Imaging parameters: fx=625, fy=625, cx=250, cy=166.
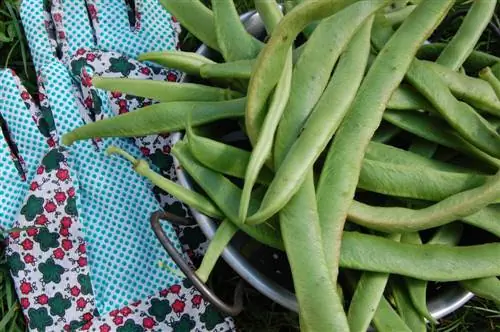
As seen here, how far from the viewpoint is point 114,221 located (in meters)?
1.12

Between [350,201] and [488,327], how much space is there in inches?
23.0

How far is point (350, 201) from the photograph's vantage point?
0.78 metres

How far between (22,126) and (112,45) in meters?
0.23

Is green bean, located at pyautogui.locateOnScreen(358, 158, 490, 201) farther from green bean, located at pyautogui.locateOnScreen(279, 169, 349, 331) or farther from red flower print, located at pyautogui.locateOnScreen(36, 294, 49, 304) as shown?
red flower print, located at pyautogui.locateOnScreen(36, 294, 49, 304)

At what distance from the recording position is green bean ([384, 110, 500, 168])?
2.82 ft

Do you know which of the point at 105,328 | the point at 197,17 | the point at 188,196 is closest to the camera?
the point at 188,196

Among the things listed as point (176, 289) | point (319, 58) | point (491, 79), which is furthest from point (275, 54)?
point (176, 289)

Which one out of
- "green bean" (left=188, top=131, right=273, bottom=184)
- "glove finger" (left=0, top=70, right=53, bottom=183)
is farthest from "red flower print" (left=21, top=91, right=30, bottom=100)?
"green bean" (left=188, top=131, right=273, bottom=184)

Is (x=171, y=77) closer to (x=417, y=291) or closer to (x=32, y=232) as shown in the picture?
(x=32, y=232)

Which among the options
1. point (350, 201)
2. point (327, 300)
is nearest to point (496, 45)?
point (350, 201)

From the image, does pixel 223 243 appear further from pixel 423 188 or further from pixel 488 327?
pixel 488 327

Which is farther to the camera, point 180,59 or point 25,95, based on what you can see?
point 25,95

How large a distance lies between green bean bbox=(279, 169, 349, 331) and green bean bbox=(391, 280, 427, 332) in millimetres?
161

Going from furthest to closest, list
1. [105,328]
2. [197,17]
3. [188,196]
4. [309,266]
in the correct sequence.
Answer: [105,328] → [197,17] → [188,196] → [309,266]
